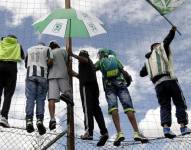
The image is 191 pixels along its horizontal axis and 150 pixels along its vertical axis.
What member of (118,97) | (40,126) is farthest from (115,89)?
(40,126)

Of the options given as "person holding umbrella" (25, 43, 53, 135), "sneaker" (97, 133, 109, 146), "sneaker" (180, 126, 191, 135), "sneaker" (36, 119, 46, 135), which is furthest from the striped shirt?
"sneaker" (180, 126, 191, 135)

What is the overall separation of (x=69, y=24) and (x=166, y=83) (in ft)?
7.57

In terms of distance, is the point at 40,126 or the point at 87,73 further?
the point at 87,73

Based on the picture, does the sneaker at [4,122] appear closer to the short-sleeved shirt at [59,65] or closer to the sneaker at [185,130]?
the short-sleeved shirt at [59,65]

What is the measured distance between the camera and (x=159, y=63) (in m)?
8.76

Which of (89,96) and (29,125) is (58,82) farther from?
(29,125)

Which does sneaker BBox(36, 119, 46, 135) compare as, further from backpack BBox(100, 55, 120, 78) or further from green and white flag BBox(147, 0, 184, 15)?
green and white flag BBox(147, 0, 184, 15)

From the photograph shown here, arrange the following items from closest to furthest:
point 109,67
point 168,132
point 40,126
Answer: point 168,132 → point 40,126 → point 109,67

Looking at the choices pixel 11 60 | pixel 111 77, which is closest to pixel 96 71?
pixel 111 77

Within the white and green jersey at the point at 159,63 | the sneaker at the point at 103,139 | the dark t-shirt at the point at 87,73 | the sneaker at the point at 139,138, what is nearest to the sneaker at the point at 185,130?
the sneaker at the point at 139,138

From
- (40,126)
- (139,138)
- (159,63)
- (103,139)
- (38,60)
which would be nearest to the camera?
(40,126)

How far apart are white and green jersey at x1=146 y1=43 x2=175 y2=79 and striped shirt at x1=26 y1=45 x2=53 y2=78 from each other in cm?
192

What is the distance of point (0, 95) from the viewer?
8.82m

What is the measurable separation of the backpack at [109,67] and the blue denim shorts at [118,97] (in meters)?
0.25
